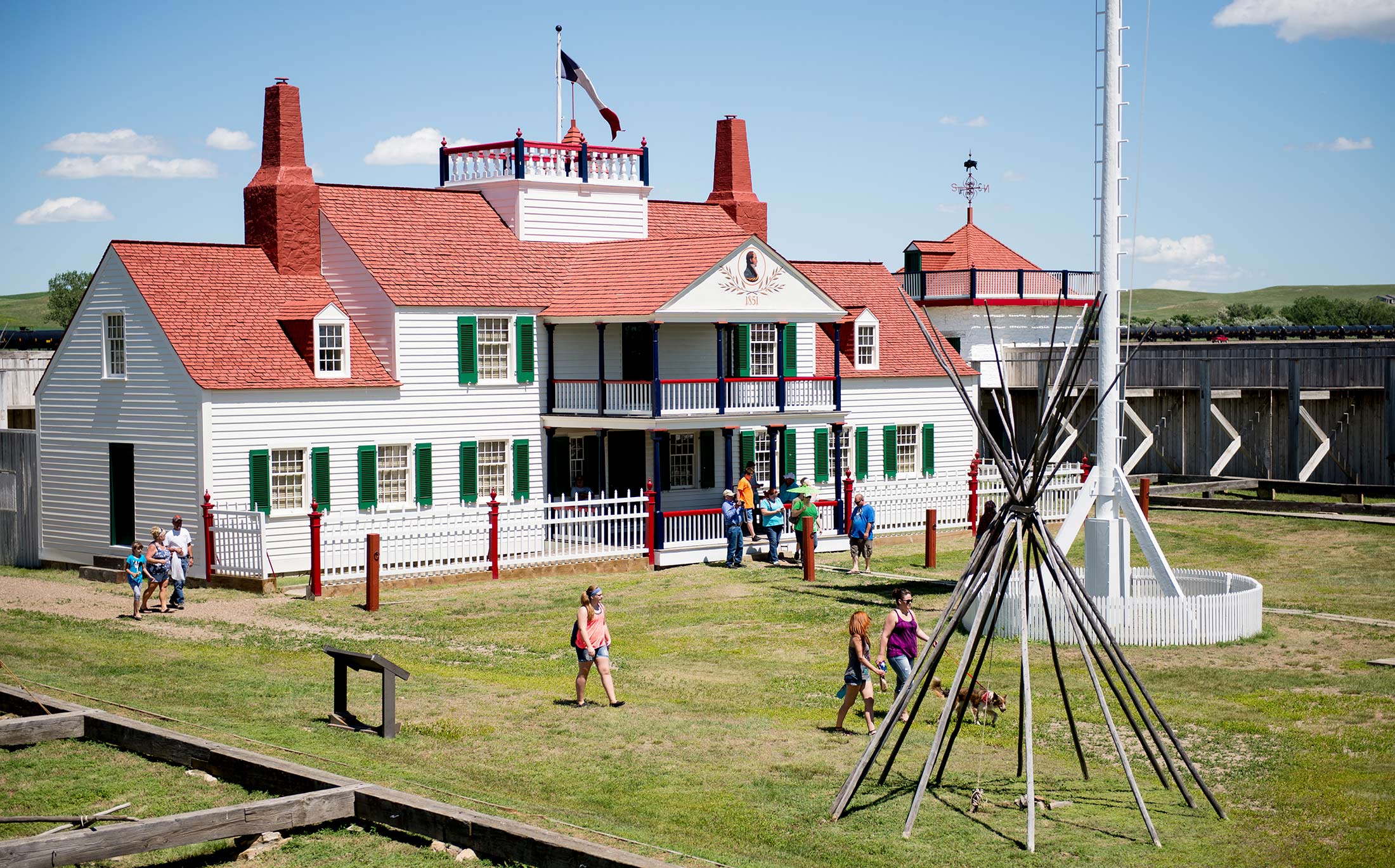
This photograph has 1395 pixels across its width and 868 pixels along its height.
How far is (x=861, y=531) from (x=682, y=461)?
7.86 metres

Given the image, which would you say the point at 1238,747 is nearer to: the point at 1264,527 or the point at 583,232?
the point at 1264,527

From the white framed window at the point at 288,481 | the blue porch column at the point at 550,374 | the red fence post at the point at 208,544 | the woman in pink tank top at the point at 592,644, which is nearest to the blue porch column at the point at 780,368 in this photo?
the blue porch column at the point at 550,374

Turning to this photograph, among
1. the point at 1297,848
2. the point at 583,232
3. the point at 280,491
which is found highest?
the point at 583,232

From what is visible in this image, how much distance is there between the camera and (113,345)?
30188 mm

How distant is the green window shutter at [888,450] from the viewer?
38.5 meters

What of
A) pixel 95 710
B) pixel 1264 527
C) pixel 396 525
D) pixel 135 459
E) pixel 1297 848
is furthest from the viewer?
pixel 1264 527

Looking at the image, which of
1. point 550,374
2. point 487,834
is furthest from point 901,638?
point 550,374

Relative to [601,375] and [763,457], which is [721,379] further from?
[763,457]

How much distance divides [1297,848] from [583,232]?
87.7 feet

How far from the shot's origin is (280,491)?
95.2 ft

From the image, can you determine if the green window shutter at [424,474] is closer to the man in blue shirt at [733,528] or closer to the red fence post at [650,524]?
the red fence post at [650,524]

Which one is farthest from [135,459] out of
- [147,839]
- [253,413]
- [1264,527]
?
[1264,527]

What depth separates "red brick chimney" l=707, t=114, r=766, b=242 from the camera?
4041 centimetres

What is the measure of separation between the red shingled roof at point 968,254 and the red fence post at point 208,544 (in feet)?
103
